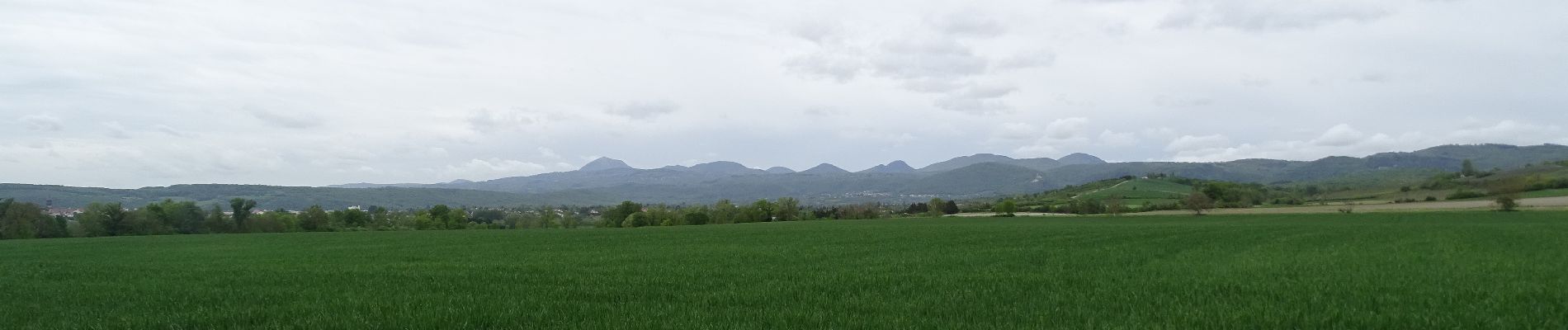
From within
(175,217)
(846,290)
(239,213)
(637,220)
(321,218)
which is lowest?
(637,220)

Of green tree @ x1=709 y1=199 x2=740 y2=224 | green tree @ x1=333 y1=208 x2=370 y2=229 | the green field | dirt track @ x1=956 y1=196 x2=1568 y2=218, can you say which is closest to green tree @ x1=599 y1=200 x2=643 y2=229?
green tree @ x1=709 y1=199 x2=740 y2=224

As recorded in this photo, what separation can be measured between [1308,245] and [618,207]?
327ft

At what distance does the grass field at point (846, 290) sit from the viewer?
9836 mm

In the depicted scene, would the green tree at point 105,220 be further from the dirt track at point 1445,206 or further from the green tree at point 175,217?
the dirt track at point 1445,206

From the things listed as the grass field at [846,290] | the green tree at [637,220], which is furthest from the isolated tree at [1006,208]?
the grass field at [846,290]

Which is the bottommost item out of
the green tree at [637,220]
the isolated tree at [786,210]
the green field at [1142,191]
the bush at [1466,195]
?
the green tree at [637,220]

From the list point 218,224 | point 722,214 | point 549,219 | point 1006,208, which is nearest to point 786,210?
point 722,214

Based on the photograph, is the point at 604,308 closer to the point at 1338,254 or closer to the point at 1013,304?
the point at 1013,304

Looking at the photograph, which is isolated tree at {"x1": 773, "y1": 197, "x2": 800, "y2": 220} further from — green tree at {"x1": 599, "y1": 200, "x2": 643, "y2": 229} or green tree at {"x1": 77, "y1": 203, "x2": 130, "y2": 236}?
green tree at {"x1": 77, "y1": 203, "x2": 130, "y2": 236}

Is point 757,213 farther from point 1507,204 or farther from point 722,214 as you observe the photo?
point 1507,204

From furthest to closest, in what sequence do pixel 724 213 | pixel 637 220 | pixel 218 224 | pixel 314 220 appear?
pixel 724 213 < pixel 637 220 < pixel 314 220 < pixel 218 224

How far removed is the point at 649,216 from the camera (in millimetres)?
110125

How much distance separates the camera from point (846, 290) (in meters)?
13.5

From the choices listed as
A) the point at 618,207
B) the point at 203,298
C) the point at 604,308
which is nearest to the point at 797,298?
the point at 604,308
